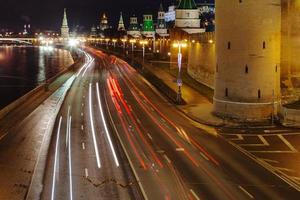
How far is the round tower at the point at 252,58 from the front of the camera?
52344 mm

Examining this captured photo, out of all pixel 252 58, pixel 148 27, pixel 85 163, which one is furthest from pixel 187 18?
pixel 85 163

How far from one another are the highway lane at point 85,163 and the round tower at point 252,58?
1380 centimetres

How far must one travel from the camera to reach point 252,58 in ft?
172

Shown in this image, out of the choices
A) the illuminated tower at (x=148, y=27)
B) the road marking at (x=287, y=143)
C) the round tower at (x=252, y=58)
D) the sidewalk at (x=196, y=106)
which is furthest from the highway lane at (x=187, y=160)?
the illuminated tower at (x=148, y=27)

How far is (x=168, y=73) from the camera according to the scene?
96.9 meters

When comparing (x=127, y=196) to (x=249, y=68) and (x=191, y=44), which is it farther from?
(x=191, y=44)

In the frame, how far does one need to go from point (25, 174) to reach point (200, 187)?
459 inches

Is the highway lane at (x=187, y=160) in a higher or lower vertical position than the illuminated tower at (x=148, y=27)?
lower

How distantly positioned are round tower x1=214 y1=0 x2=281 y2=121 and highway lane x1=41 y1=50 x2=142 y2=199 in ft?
45.3

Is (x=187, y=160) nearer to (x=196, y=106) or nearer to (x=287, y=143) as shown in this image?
(x=287, y=143)

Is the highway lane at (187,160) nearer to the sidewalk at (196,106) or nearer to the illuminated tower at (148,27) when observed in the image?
the sidewalk at (196,106)

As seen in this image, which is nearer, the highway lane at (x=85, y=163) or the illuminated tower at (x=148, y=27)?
the highway lane at (x=85, y=163)

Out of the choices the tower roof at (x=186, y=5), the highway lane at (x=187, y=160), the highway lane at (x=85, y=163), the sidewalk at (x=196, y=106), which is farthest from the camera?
the tower roof at (x=186, y=5)

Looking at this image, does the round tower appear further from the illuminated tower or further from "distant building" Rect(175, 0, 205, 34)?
the illuminated tower
